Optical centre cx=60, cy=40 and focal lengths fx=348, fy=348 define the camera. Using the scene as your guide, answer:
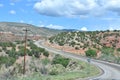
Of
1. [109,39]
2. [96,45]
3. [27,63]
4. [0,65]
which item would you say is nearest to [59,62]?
[27,63]

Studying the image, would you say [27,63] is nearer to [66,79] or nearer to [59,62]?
[59,62]

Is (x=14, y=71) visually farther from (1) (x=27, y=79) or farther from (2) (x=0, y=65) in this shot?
(1) (x=27, y=79)

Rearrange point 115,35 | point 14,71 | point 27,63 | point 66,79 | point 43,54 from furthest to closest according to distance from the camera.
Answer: point 115,35 → point 43,54 → point 27,63 → point 14,71 → point 66,79

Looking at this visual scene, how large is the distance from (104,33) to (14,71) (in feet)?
277

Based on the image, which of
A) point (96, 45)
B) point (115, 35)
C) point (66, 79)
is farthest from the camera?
point (115, 35)

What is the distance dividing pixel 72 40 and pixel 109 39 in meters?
13.1

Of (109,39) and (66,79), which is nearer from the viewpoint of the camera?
(66,79)

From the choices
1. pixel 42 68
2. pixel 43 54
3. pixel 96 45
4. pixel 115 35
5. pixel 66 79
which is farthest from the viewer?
pixel 115 35

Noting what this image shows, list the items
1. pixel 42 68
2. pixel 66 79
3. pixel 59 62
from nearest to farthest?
pixel 66 79
pixel 42 68
pixel 59 62

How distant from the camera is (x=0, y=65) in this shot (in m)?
46.6

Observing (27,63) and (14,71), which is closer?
(14,71)

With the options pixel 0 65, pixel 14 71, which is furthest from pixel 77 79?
pixel 0 65

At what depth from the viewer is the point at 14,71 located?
41938 millimetres

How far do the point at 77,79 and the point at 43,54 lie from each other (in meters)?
38.4
